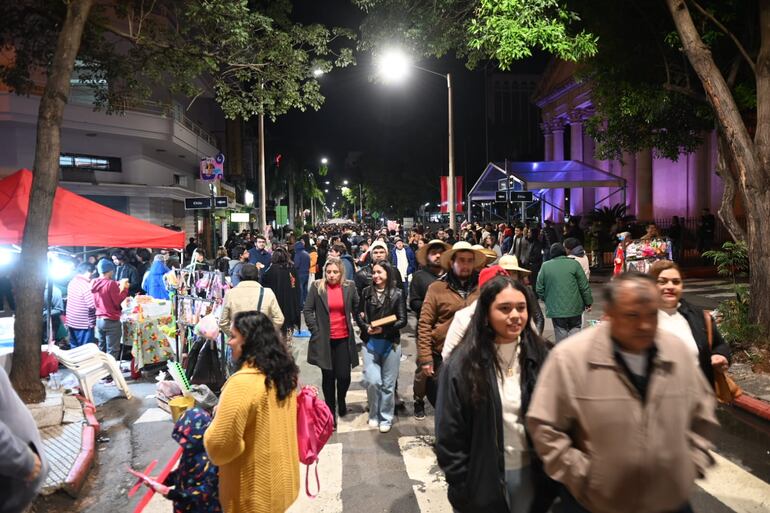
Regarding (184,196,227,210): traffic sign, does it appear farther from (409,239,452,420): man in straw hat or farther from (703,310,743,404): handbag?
(703,310,743,404): handbag

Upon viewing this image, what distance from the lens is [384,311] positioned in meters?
6.43

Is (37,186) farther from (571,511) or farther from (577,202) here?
(577,202)

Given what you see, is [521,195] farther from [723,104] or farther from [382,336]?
[382,336]

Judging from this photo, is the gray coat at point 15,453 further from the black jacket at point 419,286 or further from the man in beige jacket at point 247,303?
the black jacket at point 419,286

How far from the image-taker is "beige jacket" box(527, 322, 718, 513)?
241 centimetres

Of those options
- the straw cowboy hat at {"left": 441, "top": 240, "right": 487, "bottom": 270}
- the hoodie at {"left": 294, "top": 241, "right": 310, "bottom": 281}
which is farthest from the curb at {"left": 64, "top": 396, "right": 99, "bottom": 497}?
the hoodie at {"left": 294, "top": 241, "right": 310, "bottom": 281}

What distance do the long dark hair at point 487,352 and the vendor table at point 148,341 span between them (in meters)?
7.34

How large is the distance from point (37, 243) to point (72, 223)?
990mm

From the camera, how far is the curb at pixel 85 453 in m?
5.21

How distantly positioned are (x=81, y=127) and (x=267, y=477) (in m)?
22.3

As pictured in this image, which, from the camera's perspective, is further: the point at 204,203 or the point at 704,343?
the point at 204,203

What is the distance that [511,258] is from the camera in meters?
6.46

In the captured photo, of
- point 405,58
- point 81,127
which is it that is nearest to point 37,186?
point 405,58

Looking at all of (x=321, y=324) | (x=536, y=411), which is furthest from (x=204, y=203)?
(x=536, y=411)
